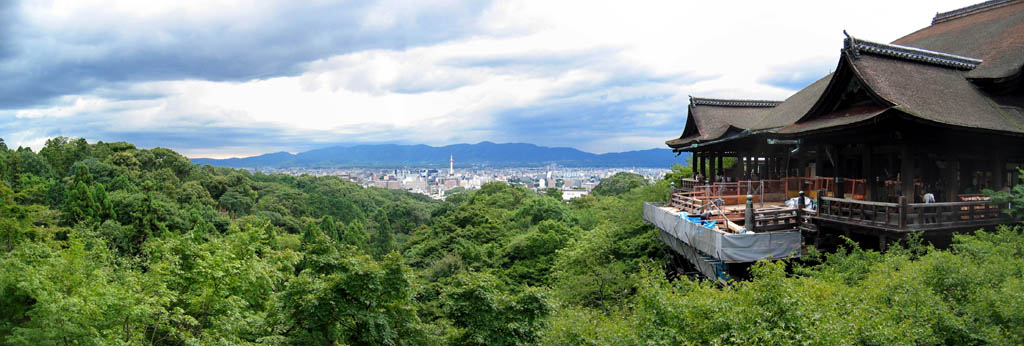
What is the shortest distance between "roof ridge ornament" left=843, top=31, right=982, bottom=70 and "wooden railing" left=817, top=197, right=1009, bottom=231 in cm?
403

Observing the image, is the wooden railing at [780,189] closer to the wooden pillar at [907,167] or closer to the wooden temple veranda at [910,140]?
the wooden temple veranda at [910,140]

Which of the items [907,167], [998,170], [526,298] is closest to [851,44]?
[907,167]

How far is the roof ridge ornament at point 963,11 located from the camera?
62.4ft

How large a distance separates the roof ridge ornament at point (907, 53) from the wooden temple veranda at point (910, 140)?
0.03 metres

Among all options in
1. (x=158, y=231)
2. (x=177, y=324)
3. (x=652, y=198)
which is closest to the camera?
(x=177, y=324)

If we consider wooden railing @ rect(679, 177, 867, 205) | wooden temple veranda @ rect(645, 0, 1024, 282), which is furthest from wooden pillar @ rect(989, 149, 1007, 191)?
wooden railing @ rect(679, 177, 867, 205)

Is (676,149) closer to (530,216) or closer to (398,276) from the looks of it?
(398,276)

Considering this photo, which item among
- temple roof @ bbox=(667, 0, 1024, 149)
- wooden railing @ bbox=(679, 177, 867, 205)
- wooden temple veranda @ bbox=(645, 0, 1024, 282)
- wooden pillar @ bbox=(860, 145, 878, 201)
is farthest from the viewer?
wooden railing @ bbox=(679, 177, 867, 205)

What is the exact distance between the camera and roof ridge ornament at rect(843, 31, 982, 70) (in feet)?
43.9

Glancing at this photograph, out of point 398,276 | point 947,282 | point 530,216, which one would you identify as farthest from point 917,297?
point 530,216

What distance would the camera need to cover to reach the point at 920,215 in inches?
444

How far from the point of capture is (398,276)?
11867 millimetres

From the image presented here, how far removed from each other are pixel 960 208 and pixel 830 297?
22.4ft

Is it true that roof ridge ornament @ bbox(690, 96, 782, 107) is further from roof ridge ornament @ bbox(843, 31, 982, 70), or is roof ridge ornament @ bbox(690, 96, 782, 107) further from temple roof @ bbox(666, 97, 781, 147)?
roof ridge ornament @ bbox(843, 31, 982, 70)
